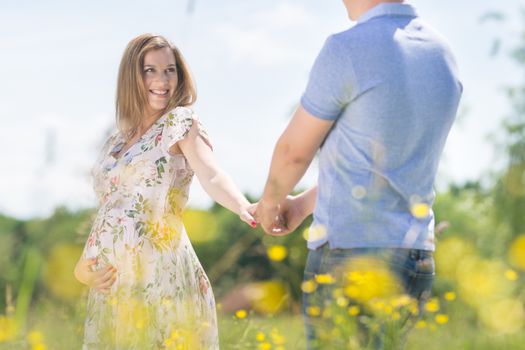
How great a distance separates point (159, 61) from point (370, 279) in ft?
5.77

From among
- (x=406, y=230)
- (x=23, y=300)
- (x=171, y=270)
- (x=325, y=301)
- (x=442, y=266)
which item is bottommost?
(x=442, y=266)

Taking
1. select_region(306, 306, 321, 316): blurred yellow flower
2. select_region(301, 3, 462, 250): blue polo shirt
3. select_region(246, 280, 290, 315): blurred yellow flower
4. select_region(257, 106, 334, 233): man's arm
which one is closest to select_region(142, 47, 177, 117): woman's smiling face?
select_region(246, 280, 290, 315): blurred yellow flower

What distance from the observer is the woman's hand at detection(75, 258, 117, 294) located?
3.29 meters

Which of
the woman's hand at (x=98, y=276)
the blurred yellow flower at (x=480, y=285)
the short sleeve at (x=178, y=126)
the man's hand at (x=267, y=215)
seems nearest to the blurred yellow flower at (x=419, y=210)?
the man's hand at (x=267, y=215)

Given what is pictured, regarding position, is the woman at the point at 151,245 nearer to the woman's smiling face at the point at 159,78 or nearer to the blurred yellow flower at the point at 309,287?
the woman's smiling face at the point at 159,78

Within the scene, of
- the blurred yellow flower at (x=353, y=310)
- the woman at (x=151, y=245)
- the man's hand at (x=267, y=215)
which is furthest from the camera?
the woman at (x=151, y=245)

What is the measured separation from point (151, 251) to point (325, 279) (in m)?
1.32

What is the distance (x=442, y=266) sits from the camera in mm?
8125

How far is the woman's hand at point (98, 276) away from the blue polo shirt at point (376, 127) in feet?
4.56

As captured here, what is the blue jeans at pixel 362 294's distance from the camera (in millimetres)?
2070

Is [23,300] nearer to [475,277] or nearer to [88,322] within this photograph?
[88,322]

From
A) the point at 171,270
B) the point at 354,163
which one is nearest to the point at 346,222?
the point at 354,163

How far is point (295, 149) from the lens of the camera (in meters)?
2.14

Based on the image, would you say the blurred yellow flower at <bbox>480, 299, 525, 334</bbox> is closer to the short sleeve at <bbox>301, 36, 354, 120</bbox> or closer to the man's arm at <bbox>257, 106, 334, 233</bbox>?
the man's arm at <bbox>257, 106, 334, 233</bbox>
